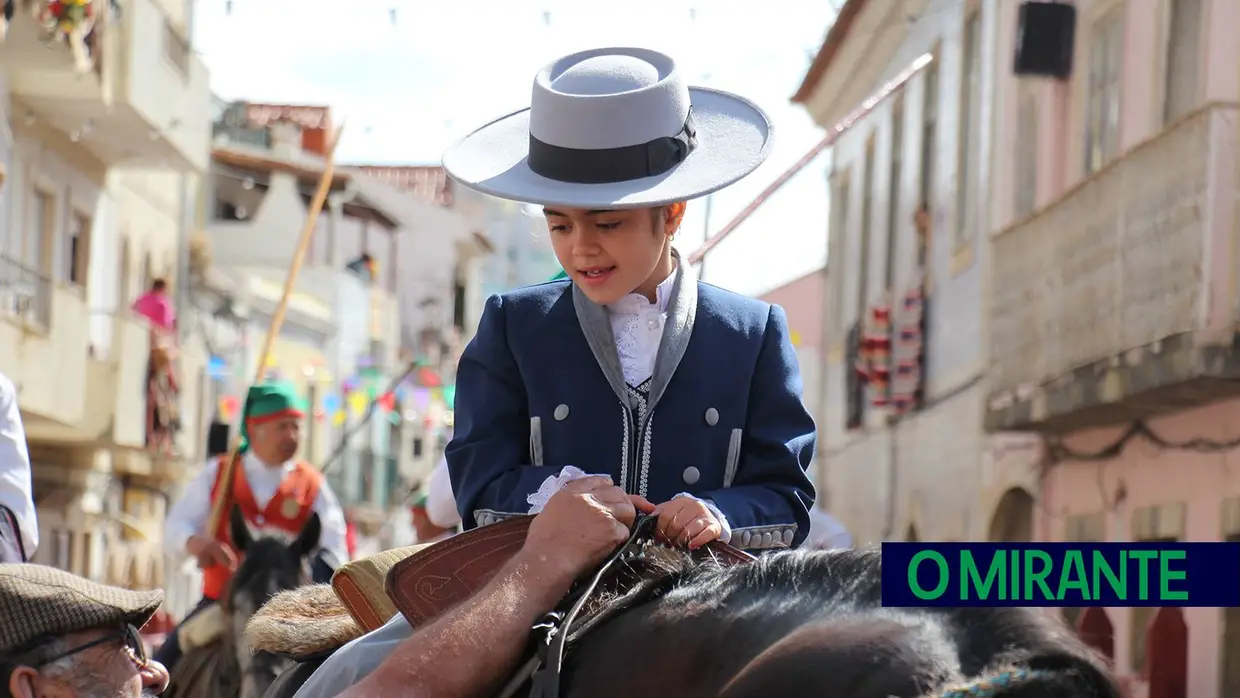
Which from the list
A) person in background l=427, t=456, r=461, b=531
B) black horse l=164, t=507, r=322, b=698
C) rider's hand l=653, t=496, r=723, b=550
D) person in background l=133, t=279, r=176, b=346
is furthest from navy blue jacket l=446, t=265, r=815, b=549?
person in background l=133, t=279, r=176, b=346

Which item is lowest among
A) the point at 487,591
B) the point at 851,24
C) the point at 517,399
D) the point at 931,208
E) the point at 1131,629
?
the point at 1131,629

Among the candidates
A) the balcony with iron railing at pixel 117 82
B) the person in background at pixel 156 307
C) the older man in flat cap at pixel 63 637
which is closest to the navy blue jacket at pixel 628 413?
the older man in flat cap at pixel 63 637

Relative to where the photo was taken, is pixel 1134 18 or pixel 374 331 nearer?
pixel 1134 18

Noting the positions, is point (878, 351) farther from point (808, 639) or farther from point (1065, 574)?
point (1065, 574)

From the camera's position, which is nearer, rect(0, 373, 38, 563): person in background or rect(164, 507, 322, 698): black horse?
rect(0, 373, 38, 563): person in background

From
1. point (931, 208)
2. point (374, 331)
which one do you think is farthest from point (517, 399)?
point (374, 331)

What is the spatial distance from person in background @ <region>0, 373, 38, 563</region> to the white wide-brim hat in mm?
2003

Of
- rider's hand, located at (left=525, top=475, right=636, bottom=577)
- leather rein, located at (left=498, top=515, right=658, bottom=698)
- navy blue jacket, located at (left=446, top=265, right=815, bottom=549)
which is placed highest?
navy blue jacket, located at (left=446, top=265, right=815, bottom=549)

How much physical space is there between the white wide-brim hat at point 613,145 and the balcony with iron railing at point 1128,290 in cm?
1051

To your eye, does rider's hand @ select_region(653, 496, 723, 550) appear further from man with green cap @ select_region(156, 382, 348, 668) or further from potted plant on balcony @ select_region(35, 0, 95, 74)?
potted plant on balcony @ select_region(35, 0, 95, 74)

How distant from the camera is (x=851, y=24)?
27047 millimetres

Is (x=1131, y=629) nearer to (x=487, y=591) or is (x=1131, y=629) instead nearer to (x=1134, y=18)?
(x=1134, y=18)

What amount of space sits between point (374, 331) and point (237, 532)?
49301 millimetres

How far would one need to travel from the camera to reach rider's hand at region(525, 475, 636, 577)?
11.4 feet
